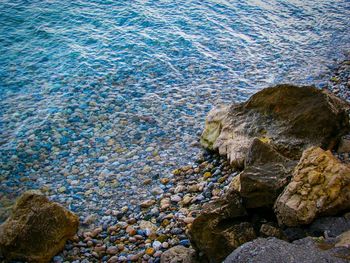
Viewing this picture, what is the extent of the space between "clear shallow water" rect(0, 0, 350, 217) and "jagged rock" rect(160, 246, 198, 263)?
2573mm

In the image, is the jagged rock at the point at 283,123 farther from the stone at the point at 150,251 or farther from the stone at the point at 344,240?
the stone at the point at 344,240

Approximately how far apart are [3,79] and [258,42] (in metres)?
12.5

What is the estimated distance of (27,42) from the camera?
18.1 meters

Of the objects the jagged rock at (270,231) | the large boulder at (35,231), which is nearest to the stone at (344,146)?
the jagged rock at (270,231)

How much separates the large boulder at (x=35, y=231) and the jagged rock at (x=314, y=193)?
4.75m

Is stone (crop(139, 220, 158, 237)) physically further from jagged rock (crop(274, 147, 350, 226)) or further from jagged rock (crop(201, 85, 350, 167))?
jagged rock (crop(274, 147, 350, 226))

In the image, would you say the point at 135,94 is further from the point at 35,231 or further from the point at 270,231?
the point at 270,231

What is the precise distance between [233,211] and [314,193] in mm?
1384

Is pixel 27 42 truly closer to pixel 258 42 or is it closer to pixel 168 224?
pixel 258 42

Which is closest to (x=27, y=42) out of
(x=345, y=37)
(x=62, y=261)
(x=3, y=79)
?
(x=3, y=79)

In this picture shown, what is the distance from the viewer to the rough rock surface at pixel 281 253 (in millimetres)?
4273

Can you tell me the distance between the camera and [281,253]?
4516 mm

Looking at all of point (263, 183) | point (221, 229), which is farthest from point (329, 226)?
point (221, 229)

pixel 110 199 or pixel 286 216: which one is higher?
pixel 286 216
